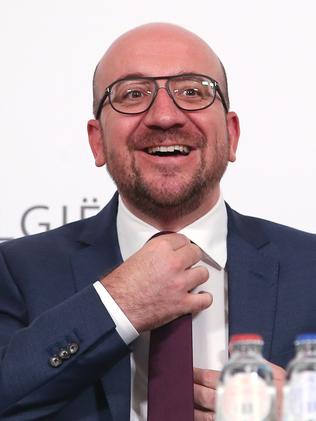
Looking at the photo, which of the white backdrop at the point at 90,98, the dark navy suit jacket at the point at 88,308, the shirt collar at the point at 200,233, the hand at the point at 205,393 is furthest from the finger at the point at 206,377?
the white backdrop at the point at 90,98

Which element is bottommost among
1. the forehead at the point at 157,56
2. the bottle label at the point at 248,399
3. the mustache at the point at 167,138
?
the bottle label at the point at 248,399

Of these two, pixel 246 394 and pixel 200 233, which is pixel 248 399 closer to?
pixel 246 394

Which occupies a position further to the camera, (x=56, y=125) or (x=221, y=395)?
(x=56, y=125)

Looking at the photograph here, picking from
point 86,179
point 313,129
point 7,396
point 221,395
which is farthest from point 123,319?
point 313,129

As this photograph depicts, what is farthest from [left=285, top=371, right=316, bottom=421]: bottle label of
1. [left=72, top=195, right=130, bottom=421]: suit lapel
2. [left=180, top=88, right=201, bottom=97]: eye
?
[left=180, top=88, right=201, bottom=97]: eye

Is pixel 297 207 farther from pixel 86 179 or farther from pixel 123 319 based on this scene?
pixel 123 319

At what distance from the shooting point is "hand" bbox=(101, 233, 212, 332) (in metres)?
1.32

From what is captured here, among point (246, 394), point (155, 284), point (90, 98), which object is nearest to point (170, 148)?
point (155, 284)

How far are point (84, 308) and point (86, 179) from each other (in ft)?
2.66

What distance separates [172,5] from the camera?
2.13m

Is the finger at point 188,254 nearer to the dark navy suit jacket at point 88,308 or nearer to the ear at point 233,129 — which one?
the dark navy suit jacket at point 88,308

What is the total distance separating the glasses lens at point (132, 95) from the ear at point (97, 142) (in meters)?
0.13

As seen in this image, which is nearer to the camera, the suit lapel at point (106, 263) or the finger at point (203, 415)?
the finger at point (203, 415)

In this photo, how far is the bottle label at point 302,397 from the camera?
2.85 ft
